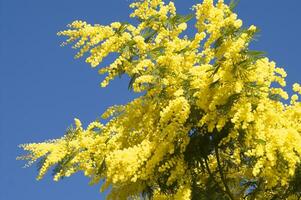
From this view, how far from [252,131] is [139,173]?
1979mm

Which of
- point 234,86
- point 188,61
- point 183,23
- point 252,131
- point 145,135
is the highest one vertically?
point 183,23

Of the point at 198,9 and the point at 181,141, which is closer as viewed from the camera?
the point at 181,141

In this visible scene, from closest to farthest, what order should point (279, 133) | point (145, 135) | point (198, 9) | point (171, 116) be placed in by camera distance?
1. point (279, 133)
2. point (171, 116)
3. point (145, 135)
4. point (198, 9)

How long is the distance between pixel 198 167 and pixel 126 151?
187 cm

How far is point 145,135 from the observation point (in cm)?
980

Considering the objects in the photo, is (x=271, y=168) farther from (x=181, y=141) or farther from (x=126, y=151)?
(x=126, y=151)

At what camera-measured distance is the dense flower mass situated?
27.3ft

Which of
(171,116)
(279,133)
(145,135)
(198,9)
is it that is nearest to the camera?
(279,133)

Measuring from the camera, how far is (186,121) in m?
9.20

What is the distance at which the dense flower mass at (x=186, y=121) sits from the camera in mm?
8312

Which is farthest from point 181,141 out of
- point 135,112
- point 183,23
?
point 183,23

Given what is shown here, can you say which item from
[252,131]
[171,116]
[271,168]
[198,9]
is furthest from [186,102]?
[198,9]

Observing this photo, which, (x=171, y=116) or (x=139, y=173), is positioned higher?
(x=171, y=116)

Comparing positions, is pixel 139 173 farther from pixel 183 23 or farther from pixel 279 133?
pixel 183 23
